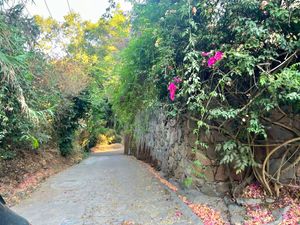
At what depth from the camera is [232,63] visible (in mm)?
3740

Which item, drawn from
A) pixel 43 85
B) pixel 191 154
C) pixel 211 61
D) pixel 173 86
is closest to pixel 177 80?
pixel 173 86

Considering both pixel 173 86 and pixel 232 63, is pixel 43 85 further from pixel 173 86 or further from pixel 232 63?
pixel 232 63

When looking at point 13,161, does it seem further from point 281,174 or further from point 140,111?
point 281,174

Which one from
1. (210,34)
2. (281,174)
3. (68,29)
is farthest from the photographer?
(68,29)

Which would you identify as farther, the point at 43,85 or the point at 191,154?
the point at 43,85

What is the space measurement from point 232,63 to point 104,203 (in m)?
3.19

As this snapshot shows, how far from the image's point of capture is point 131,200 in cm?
511

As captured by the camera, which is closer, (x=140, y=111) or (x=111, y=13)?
(x=111, y=13)

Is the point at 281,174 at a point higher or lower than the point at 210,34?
lower

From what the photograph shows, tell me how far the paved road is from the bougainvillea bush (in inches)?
50.0

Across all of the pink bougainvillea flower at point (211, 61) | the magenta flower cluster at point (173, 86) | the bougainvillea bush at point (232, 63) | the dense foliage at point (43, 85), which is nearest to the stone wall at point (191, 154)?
the bougainvillea bush at point (232, 63)

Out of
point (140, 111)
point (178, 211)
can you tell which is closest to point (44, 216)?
point (178, 211)

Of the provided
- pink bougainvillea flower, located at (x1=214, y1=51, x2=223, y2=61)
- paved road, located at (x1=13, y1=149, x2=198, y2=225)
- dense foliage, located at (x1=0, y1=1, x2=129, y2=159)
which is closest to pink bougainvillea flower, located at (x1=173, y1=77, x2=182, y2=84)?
pink bougainvillea flower, located at (x1=214, y1=51, x2=223, y2=61)

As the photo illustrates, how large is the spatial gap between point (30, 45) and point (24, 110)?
202 cm
